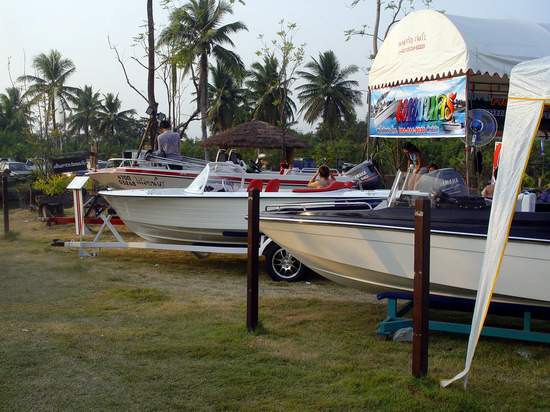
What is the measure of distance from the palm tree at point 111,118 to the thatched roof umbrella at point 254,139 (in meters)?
46.2

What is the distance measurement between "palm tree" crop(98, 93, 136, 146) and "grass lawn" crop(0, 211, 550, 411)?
5721cm

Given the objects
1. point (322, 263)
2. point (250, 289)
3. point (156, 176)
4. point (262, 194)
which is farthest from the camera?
point (156, 176)

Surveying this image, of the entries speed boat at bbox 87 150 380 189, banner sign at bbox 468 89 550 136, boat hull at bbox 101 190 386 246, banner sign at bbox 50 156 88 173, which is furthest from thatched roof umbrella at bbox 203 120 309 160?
banner sign at bbox 468 89 550 136

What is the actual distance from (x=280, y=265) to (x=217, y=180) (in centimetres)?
197

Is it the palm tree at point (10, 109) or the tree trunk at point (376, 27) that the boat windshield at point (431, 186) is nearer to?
the tree trunk at point (376, 27)

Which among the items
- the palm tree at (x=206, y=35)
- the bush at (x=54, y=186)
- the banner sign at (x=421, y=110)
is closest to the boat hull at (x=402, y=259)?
the banner sign at (x=421, y=110)

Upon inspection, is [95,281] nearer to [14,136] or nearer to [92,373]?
[92,373]

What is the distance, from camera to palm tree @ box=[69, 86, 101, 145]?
62906 mm

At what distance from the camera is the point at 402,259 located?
5883 mm

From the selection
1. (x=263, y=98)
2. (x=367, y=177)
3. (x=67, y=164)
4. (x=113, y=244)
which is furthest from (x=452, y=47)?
(x=263, y=98)

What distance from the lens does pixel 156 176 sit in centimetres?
1439

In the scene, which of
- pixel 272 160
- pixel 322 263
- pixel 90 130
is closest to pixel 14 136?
pixel 90 130

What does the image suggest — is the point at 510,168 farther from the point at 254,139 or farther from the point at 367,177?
the point at 254,139

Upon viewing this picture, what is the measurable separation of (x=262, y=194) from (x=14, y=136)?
47.9 meters
